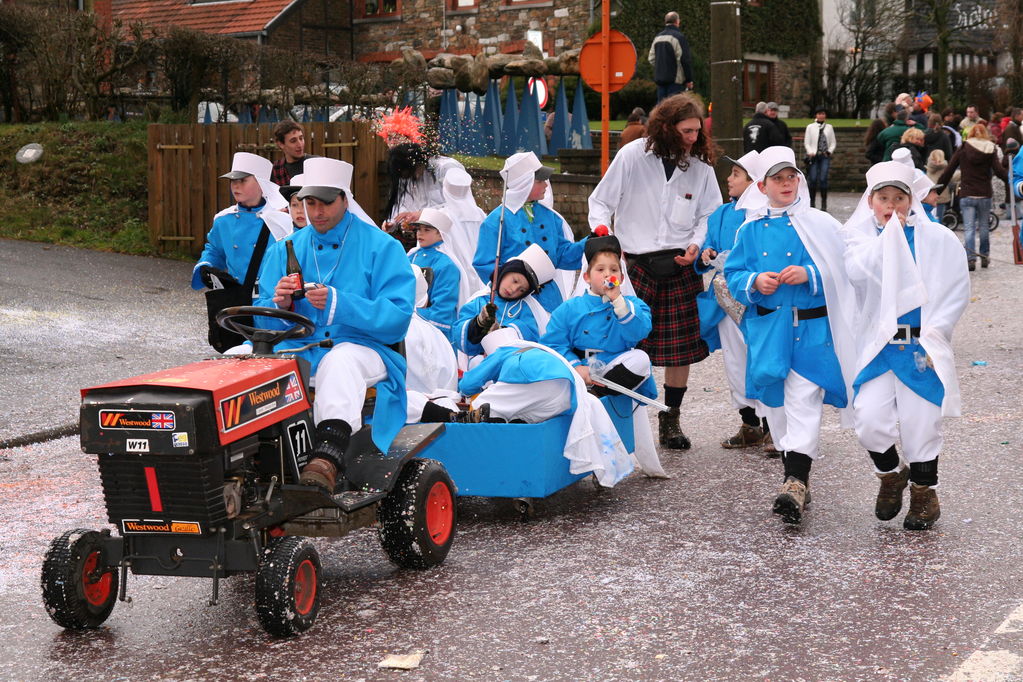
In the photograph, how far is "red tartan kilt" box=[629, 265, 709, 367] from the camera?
28.1 feet

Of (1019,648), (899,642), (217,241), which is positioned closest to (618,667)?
(899,642)

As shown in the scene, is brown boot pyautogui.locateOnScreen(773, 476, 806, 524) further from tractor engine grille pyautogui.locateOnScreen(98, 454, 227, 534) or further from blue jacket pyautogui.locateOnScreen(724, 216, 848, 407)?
tractor engine grille pyautogui.locateOnScreen(98, 454, 227, 534)

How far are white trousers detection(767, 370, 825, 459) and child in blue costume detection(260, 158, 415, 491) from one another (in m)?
1.99

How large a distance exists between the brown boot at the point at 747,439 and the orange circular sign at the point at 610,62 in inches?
244

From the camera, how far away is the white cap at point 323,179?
6020 millimetres

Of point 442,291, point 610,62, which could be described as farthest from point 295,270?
point 610,62

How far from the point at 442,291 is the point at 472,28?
94.2 ft

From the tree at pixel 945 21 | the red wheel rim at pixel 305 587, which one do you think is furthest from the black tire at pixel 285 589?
the tree at pixel 945 21

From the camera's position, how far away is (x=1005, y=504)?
678cm

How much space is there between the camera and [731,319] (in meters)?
8.25

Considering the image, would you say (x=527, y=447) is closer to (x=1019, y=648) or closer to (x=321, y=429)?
(x=321, y=429)

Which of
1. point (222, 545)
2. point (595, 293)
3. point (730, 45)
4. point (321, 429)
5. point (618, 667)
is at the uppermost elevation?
point (730, 45)

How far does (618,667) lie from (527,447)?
1.94 m

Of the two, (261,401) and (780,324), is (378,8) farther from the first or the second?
(261,401)
